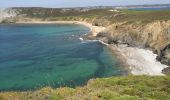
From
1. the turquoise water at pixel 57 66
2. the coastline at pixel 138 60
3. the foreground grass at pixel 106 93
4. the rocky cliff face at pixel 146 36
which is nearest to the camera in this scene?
the foreground grass at pixel 106 93

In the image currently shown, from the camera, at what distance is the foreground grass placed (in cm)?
1650

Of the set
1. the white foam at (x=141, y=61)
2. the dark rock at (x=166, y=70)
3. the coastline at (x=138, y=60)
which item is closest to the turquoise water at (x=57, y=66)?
the coastline at (x=138, y=60)

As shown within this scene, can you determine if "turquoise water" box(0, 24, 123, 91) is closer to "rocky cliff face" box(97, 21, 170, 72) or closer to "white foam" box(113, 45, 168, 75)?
"white foam" box(113, 45, 168, 75)

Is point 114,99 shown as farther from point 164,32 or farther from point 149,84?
point 164,32

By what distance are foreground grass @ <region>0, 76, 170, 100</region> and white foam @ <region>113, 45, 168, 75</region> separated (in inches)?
1183

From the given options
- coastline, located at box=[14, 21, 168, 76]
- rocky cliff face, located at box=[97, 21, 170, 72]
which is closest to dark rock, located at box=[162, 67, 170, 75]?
coastline, located at box=[14, 21, 168, 76]

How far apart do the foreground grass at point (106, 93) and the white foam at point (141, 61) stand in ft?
98.6

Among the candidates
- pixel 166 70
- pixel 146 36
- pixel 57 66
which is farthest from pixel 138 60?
pixel 146 36

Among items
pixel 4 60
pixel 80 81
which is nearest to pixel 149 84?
pixel 80 81

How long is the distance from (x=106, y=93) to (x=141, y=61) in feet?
171

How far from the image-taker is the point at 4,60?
82.0 meters

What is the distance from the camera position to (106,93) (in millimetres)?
16672

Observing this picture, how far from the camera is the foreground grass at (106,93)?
16500 mm

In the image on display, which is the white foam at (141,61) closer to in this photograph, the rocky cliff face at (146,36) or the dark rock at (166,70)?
the dark rock at (166,70)
